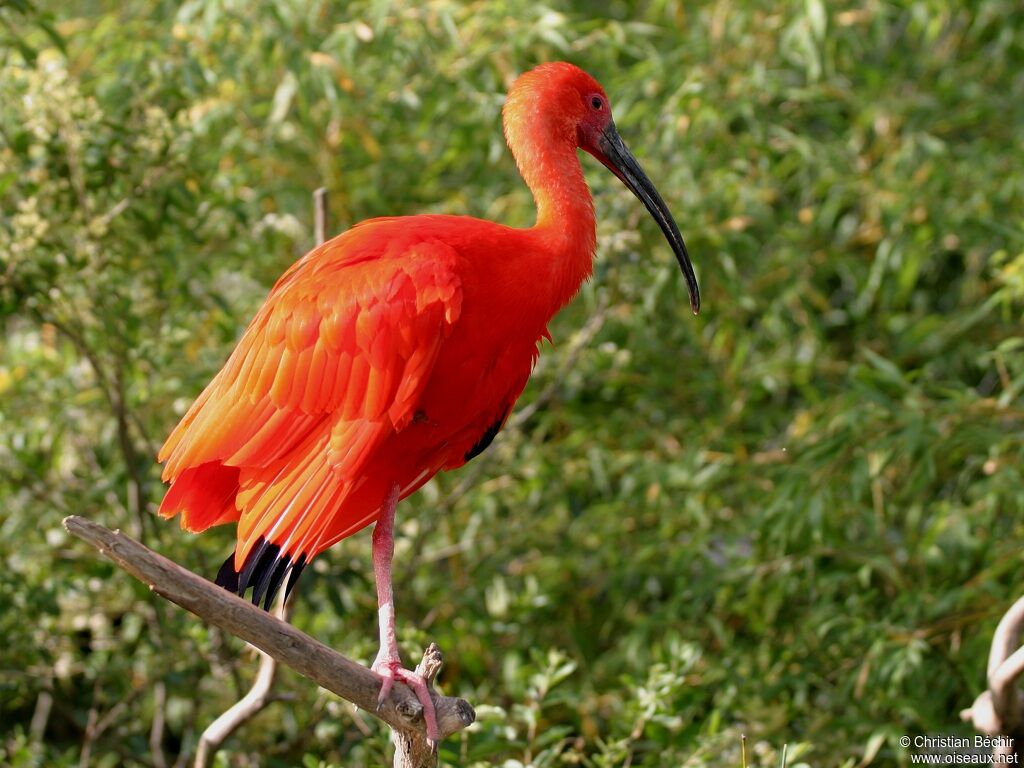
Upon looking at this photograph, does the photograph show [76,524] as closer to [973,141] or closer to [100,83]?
[100,83]

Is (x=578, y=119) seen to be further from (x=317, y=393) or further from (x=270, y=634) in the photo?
(x=270, y=634)

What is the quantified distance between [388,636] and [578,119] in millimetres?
1462

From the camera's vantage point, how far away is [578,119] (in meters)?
3.86

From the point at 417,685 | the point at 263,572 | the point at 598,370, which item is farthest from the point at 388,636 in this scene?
the point at 598,370

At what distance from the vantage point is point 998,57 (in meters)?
6.29

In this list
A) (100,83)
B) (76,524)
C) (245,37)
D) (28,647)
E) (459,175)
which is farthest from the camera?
(459,175)

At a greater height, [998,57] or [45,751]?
[998,57]

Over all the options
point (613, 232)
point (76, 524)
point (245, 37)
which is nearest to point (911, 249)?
point (613, 232)

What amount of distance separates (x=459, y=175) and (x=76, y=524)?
4.01 metres

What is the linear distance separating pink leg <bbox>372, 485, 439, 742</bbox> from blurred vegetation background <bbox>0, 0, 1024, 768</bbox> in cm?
→ 53

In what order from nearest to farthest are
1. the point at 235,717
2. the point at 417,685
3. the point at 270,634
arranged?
the point at 270,634 < the point at 417,685 < the point at 235,717

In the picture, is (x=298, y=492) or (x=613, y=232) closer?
(x=298, y=492)

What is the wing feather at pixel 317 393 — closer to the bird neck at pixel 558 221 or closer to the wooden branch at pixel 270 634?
the bird neck at pixel 558 221

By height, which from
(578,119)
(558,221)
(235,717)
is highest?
(578,119)
